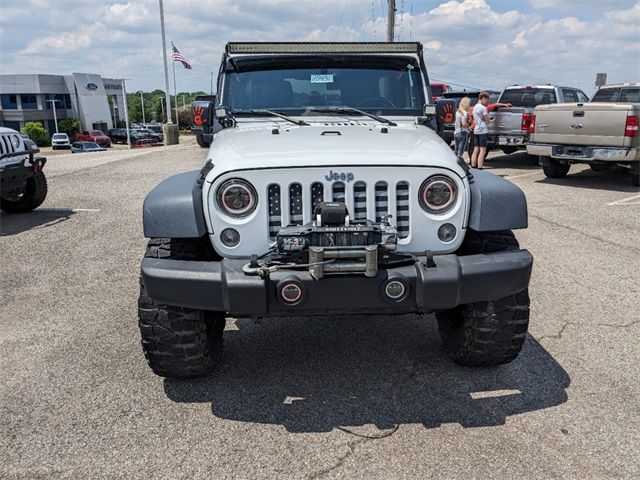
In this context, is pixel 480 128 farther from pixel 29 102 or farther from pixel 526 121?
pixel 29 102

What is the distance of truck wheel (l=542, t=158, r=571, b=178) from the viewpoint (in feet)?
38.0

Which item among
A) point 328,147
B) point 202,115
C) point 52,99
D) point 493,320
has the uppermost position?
point 52,99

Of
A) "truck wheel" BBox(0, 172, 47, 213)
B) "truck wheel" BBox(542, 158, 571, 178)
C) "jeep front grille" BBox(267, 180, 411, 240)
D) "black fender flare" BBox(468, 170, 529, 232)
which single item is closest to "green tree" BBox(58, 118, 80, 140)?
"truck wheel" BBox(0, 172, 47, 213)

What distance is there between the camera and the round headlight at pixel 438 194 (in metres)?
3.10

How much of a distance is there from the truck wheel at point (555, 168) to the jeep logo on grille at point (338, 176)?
31.6 feet

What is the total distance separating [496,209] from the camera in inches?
123

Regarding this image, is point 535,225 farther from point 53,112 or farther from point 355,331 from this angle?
point 53,112

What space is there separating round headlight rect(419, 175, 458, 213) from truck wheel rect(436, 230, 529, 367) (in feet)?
1.03

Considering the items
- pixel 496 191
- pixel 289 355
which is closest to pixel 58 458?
pixel 289 355

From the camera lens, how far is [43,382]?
3572 mm

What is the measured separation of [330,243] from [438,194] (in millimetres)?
693

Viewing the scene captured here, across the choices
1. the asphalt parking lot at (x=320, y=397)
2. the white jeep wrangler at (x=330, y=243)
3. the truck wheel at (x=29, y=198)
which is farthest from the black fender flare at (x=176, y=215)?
the truck wheel at (x=29, y=198)

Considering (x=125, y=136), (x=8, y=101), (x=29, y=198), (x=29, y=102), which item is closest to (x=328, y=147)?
(x=29, y=198)

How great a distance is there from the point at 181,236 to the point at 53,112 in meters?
73.3
